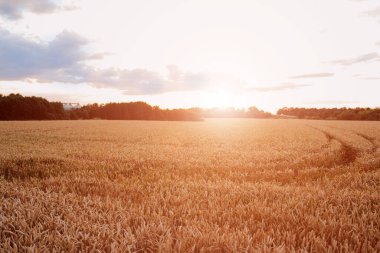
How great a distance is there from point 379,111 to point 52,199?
5123 inches

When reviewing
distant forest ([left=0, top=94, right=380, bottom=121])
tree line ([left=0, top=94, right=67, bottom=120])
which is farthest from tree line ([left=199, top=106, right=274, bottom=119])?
tree line ([left=0, top=94, right=67, bottom=120])

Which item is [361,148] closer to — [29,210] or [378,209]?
[378,209]

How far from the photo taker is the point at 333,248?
4.04 m

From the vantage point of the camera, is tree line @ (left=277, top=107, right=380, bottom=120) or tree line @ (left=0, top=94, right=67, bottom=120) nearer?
tree line @ (left=0, top=94, right=67, bottom=120)

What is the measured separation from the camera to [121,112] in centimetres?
10888

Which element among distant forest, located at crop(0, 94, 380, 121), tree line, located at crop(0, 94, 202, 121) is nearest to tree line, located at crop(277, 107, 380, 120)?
distant forest, located at crop(0, 94, 380, 121)

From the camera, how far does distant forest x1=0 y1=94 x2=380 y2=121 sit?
91.2m

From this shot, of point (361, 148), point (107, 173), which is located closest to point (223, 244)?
point (107, 173)

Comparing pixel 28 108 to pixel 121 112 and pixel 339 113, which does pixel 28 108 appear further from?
pixel 339 113

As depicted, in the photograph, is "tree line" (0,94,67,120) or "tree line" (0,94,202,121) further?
"tree line" (0,94,202,121)

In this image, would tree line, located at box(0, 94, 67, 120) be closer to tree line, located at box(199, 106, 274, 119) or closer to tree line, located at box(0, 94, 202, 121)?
tree line, located at box(0, 94, 202, 121)

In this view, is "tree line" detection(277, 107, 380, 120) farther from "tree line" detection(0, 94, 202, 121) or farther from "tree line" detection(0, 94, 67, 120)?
"tree line" detection(0, 94, 67, 120)

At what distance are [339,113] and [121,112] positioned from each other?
3128 inches

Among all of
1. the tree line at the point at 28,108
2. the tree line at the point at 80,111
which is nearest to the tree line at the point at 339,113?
the tree line at the point at 80,111
